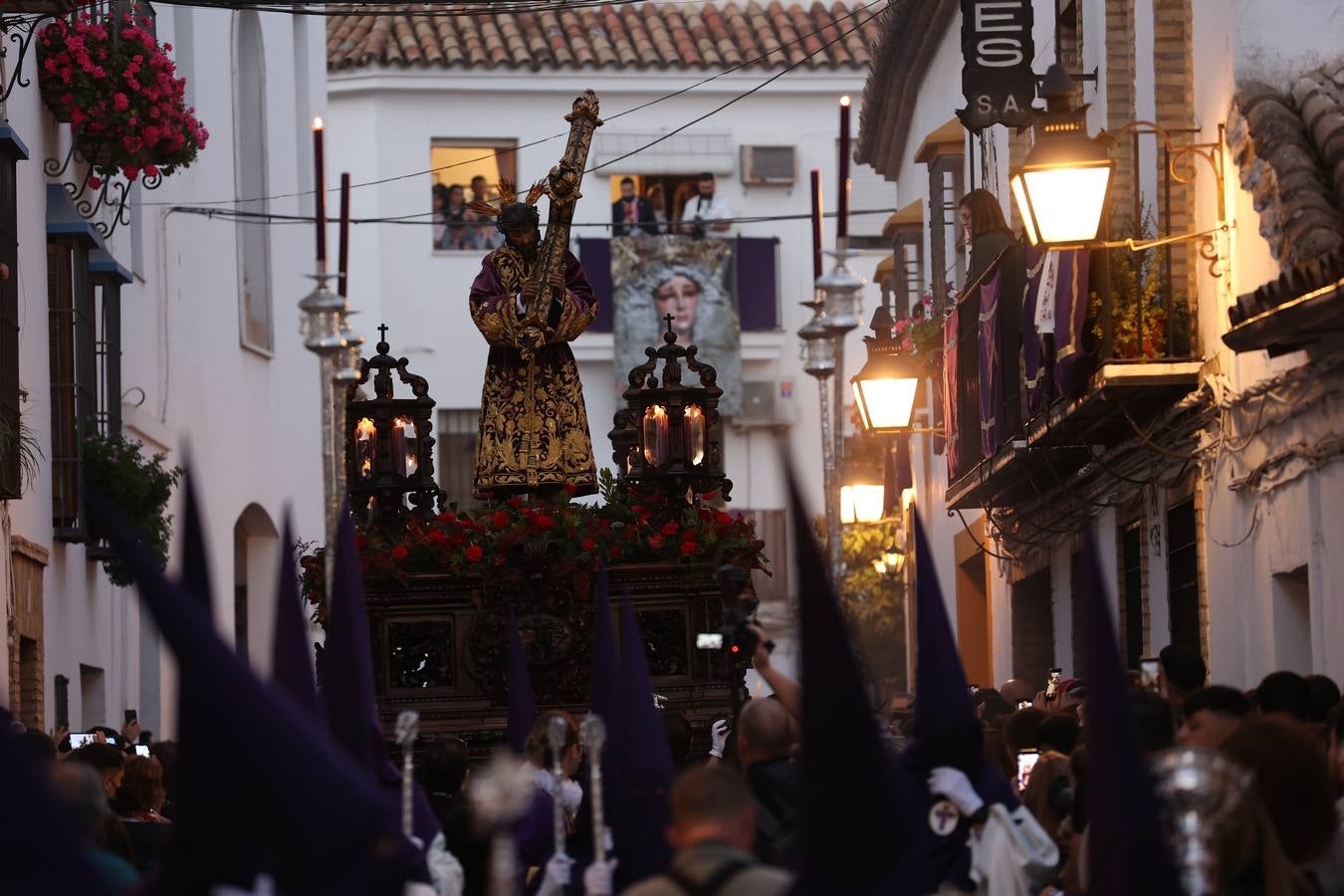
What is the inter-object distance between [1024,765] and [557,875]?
11.2ft

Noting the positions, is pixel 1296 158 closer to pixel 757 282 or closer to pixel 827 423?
pixel 827 423

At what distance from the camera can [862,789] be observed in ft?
19.5

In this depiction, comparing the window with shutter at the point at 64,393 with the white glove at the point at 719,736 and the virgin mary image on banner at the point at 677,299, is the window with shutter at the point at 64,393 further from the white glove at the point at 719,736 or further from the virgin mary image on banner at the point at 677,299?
the virgin mary image on banner at the point at 677,299

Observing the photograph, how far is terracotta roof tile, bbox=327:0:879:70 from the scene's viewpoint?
3588cm

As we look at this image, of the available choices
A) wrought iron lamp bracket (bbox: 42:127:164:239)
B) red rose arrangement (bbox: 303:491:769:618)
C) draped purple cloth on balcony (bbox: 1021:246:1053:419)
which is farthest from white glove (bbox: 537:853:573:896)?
wrought iron lamp bracket (bbox: 42:127:164:239)

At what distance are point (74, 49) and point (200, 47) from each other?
7004 mm

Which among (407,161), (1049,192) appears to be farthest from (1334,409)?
(407,161)

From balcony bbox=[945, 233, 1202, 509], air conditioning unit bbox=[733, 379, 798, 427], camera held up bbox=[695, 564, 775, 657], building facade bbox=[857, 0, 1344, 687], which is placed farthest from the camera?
air conditioning unit bbox=[733, 379, 798, 427]

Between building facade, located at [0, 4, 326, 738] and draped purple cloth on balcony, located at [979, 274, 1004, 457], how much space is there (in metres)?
5.49

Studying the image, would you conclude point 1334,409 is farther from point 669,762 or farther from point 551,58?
point 551,58

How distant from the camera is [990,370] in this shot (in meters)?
18.1

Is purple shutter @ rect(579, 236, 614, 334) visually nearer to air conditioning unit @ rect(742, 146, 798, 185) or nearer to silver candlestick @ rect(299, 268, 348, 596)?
air conditioning unit @ rect(742, 146, 798, 185)

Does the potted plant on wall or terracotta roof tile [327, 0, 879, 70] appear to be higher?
terracotta roof tile [327, 0, 879, 70]

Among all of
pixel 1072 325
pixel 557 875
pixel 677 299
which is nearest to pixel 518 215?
pixel 1072 325
